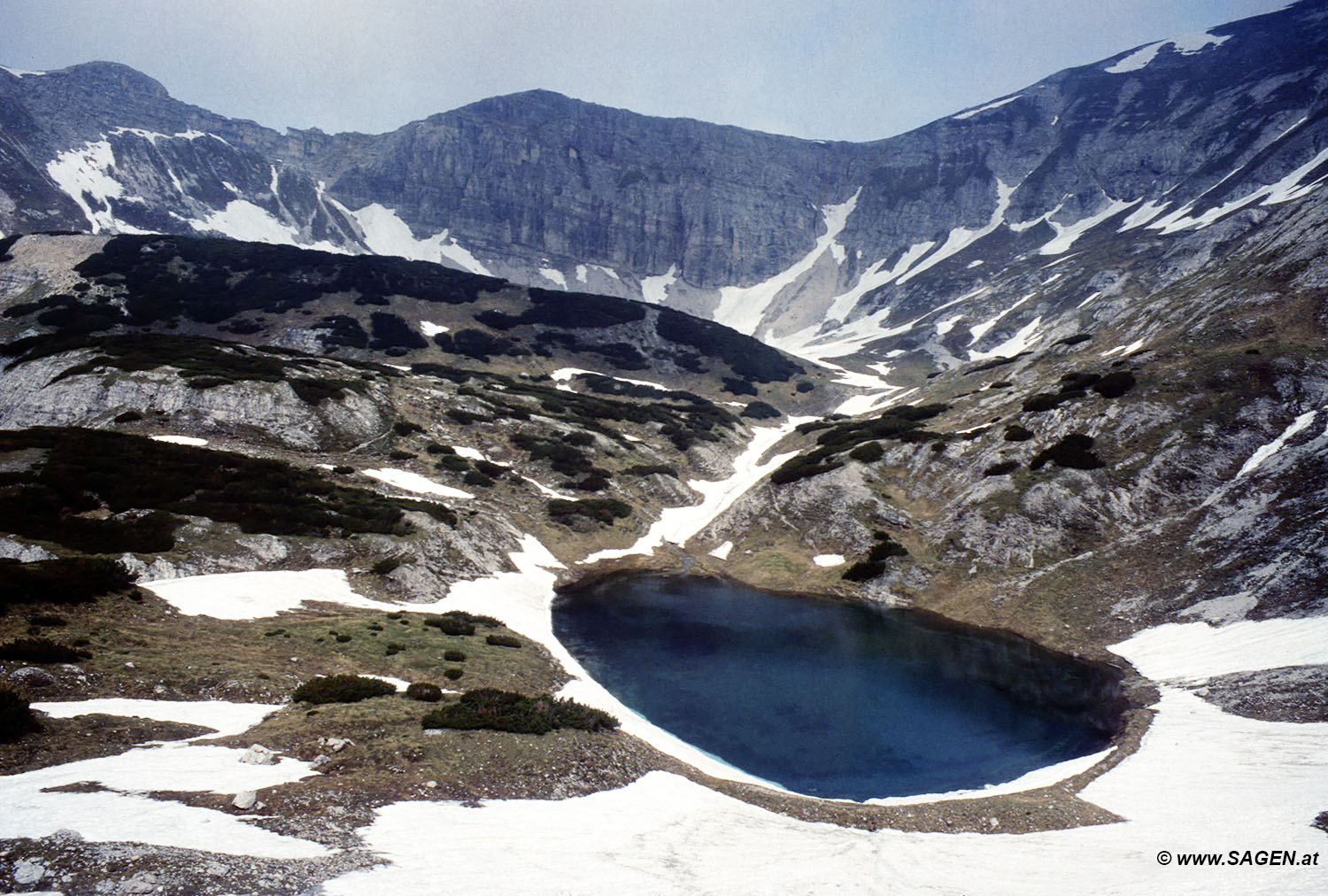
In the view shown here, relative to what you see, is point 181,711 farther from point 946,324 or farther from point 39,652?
point 946,324

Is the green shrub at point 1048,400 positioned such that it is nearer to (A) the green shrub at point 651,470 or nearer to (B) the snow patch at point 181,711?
(A) the green shrub at point 651,470

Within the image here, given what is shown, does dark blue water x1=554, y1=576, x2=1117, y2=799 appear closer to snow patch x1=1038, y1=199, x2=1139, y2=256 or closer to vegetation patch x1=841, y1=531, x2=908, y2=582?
vegetation patch x1=841, y1=531, x2=908, y2=582

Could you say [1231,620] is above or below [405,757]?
above

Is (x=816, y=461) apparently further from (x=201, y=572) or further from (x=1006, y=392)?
(x=201, y=572)

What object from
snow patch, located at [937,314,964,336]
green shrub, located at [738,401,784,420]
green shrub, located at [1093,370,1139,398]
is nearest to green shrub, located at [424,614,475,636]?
green shrub, located at [1093,370,1139,398]

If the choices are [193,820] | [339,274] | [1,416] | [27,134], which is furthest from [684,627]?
[27,134]

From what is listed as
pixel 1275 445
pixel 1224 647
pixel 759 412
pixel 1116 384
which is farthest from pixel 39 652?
pixel 759 412

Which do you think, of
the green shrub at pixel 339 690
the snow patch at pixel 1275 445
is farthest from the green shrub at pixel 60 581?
the snow patch at pixel 1275 445
